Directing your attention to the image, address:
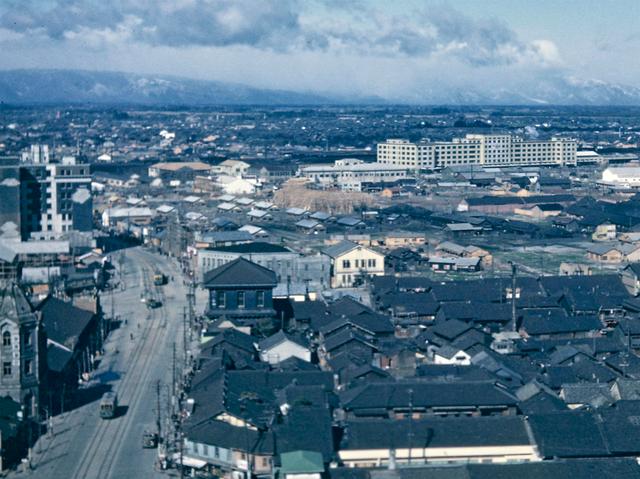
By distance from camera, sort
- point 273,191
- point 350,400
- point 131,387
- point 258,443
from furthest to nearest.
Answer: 1. point 273,191
2. point 131,387
3. point 350,400
4. point 258,443

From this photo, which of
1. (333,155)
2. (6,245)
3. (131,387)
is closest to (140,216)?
(6,245)

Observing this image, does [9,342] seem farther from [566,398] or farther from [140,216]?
[140,216]

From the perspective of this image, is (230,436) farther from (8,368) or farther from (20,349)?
(8,368)

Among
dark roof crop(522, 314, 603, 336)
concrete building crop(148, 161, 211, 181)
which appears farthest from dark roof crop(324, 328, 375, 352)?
concrete building crop(148, 161, 211, 181)

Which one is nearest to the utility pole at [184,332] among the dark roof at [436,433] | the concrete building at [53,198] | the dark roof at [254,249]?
the dark roof at [254,249]

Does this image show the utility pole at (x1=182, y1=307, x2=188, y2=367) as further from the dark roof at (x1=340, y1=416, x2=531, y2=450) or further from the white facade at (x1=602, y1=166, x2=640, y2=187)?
the white facade at (x1=602, y1=166, x2=640, y2=187)
